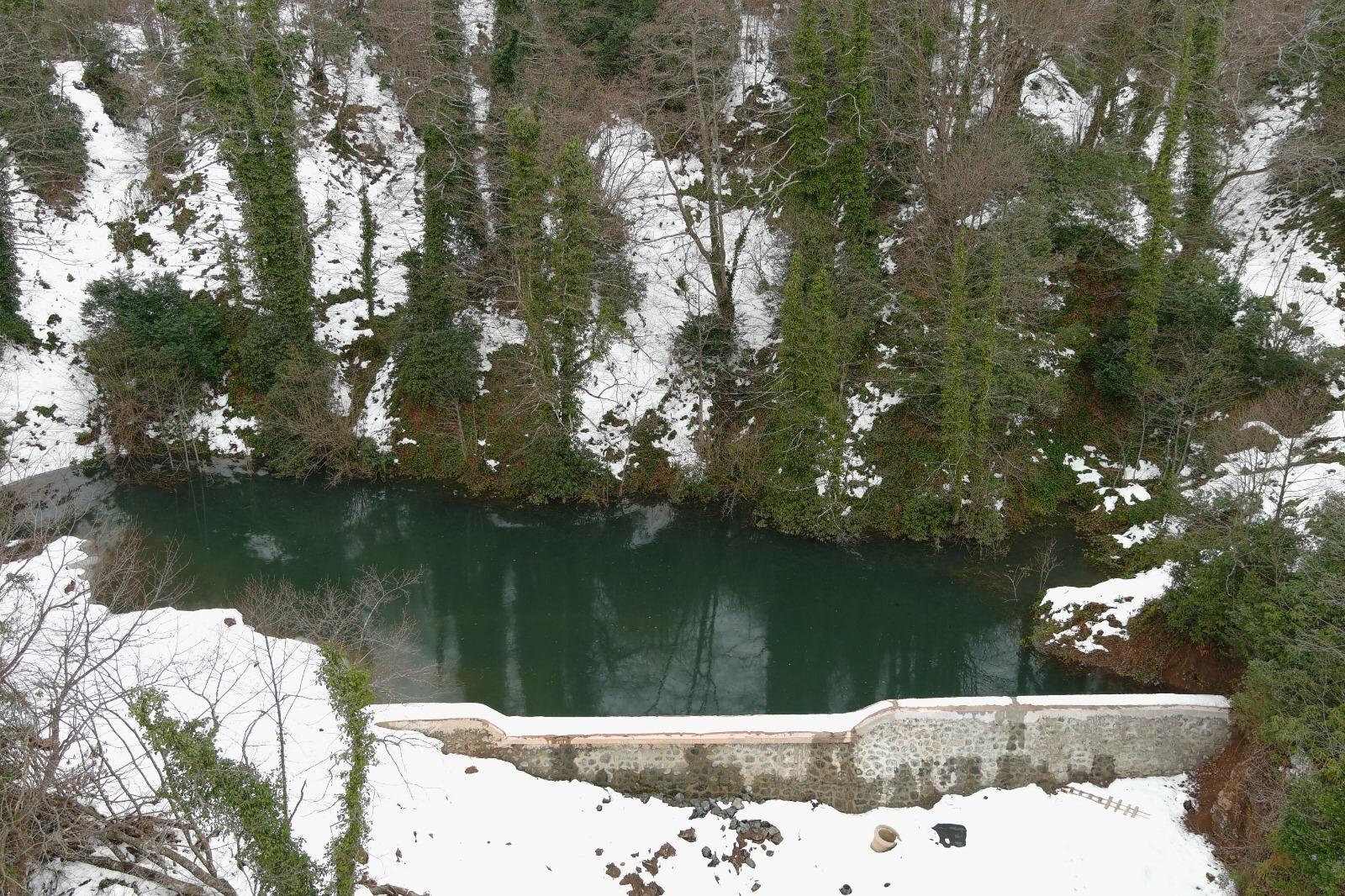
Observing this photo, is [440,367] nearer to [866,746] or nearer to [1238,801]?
[866,746]

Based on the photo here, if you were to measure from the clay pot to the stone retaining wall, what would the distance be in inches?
26.8

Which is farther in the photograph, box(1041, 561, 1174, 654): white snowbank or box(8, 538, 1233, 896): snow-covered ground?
box(1041, 561, 1174, 654): white snowbank

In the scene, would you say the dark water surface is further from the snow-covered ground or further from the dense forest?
the snow-covered ground

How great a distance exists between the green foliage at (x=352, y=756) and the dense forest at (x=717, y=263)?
1163cm

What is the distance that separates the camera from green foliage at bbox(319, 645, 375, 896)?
29.8 ft

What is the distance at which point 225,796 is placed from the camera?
326 inches

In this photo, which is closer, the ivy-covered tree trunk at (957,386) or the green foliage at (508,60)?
the ivy-covered tree trunk at (957,386)

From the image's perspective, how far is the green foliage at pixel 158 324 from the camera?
21.1m

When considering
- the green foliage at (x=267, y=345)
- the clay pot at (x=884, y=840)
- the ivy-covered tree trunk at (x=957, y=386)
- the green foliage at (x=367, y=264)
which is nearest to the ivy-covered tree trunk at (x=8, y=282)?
the green foliage at (x=267, y=345)

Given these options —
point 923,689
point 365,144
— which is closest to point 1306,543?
point 923,689

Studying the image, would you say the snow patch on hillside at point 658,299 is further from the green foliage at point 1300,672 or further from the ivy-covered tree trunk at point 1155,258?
the green foliage at point 1300,672

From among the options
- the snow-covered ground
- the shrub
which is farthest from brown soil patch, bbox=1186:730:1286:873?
the shrub

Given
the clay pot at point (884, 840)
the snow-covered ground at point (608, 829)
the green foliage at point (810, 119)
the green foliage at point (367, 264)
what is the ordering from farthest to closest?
the green foliage at point (367, 264) < the green foliage at point (810, 119) < the clay pot at point (884, 840) < the snow-covered ground at point (608, 829)

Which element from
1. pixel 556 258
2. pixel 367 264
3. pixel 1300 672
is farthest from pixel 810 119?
pixel 1300 672
